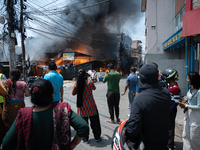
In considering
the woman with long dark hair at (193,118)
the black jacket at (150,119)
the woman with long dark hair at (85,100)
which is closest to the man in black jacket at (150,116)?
the black jacket at (150,119)

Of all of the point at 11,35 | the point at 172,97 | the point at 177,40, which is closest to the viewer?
the point at 172,97

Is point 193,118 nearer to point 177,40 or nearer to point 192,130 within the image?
point 192,130

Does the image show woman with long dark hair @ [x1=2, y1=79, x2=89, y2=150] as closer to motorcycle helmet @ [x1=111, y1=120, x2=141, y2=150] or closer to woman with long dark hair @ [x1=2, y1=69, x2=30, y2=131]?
motorcycle helmet @ [x1=111, y1=120, x2=141, y2=150]

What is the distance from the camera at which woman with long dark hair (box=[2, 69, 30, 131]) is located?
277 centimetres

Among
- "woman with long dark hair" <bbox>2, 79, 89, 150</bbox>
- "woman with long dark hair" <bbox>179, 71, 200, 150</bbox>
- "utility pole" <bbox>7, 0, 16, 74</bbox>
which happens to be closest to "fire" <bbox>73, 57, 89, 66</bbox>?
"utility pole" <bbox>7, 0, 16, 74</bbox>

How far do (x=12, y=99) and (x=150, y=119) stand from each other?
270cm

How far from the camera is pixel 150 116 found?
1.36 metres

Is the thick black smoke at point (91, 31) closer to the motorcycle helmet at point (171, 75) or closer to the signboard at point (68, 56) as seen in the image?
the signboard at point (68, 56)

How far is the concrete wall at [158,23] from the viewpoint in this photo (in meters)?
10.3

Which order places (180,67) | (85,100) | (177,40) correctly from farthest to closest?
(180,67) → (177,40) → (85,100)

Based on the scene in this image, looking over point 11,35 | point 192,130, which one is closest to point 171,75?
point 192,130

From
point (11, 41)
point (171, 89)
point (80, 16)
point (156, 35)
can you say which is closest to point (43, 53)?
point (80, 16)

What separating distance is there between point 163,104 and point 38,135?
1.23m

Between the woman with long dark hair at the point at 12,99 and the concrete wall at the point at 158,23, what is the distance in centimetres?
956
